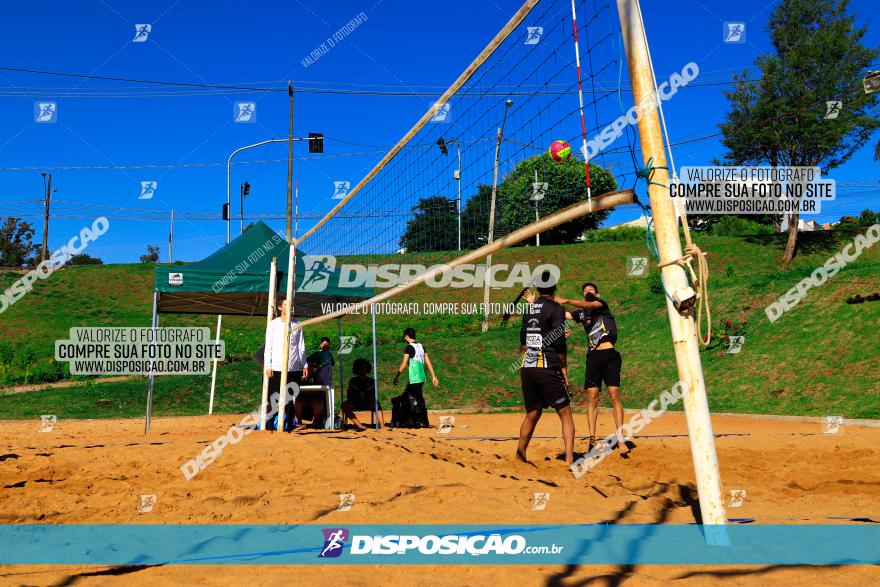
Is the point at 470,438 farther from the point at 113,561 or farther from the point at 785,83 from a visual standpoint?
the point at 785,83

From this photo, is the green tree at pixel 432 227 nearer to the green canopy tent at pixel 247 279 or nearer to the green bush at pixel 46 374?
the green canopy tent at pixel 247 279

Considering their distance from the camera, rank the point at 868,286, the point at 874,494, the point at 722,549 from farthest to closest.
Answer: the point at 868,286 < the point at 874,494 < the point at 722,549

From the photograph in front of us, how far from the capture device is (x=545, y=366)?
6.30 m

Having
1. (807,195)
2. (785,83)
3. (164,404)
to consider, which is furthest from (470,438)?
(785,83)

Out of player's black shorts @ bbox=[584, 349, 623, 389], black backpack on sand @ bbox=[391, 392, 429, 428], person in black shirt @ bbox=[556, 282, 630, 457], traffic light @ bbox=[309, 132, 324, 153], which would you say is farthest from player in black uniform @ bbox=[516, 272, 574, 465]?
traffic light @ bbox=[309, 132, 324, 153]

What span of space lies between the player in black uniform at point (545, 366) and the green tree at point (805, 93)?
28246 mm

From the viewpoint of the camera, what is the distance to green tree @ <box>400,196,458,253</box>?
7.41 metres

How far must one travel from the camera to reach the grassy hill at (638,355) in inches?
530

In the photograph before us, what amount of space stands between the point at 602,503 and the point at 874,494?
2.29 metres

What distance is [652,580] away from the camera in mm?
2908

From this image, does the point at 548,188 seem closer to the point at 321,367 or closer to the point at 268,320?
the point at 268,320

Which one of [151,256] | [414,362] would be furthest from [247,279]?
[151,256]

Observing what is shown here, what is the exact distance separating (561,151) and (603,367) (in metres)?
3.37

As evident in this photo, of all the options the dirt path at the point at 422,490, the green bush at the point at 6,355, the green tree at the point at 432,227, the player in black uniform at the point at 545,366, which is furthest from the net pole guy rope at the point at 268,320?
the green bush at the point at 6,355
